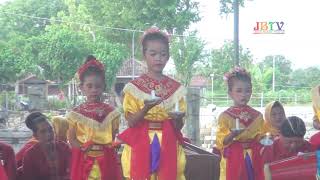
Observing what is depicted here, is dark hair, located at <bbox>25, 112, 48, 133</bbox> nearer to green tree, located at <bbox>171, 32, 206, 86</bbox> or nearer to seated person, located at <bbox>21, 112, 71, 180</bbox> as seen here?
seated person, located at <bbox>21, 112, 71, 180</bbox>

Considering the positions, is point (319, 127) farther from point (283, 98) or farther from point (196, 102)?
point (283, 98)

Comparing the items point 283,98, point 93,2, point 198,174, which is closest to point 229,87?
point 198,174

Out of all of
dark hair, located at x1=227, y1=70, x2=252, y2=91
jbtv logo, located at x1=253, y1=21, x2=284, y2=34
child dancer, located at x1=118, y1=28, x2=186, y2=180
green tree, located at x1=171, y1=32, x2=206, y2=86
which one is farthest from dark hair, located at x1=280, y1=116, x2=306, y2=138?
green tree, located at x1=171, y1=32, x2=206, y2=86

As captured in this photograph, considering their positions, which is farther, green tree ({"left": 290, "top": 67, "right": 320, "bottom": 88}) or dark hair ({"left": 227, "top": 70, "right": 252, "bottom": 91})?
green tree ({"left": 290, "top": 67, "right": 320, "bottom": 88})

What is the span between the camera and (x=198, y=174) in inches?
219

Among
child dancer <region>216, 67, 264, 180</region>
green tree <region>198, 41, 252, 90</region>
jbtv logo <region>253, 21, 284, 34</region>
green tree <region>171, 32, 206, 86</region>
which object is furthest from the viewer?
green tree <region>198, 41, 252, 90</region>

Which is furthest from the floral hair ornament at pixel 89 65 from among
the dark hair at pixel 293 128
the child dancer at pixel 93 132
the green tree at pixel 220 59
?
the green tree at pixel 220 59

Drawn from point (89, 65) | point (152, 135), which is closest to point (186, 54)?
point (89, 65)

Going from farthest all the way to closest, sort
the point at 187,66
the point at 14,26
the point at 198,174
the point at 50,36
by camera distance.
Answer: the point at 14,26 → the point at 50,36 → the point at 187,66 → the point at 198,174

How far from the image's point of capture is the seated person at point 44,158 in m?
4.86

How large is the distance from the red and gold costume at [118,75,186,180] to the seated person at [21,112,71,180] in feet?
4.70

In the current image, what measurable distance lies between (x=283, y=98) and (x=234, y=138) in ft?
92.0

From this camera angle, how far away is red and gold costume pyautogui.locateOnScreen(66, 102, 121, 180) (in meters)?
4.22

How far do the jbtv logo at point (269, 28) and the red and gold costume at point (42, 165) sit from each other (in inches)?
465
